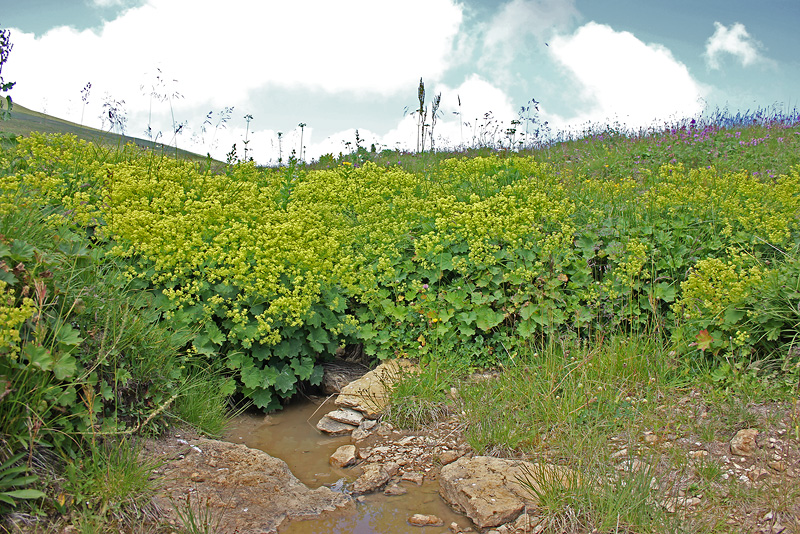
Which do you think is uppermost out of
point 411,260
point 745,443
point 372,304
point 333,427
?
point 411,260

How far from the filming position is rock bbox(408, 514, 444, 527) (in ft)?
11.6

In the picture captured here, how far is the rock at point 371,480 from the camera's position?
391 centimetres

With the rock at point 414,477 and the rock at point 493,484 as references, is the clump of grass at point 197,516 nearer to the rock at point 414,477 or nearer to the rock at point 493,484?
the rock at point 414,477

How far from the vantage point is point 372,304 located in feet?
18.2

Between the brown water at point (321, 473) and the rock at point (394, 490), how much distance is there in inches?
1.5

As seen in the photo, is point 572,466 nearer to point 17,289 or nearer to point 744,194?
point 17,289

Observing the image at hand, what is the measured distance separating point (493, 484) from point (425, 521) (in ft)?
1.58

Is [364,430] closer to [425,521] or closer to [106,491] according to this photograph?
[425,521]

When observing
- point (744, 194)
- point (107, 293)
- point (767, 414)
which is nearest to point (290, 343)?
point (107, 293)

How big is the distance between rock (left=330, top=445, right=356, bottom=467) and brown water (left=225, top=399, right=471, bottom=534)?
6 cm

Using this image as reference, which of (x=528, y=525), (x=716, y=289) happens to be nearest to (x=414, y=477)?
(x=528, y=525)

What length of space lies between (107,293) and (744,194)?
6121 millimetres

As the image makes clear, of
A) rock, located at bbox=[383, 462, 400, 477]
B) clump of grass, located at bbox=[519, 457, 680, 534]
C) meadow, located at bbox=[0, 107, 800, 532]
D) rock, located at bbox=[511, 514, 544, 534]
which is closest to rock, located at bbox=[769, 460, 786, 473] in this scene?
meadow, located at bbox=[0, 107, 800, 532]

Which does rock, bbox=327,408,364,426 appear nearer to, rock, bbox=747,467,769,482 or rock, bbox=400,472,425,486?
rock, bbox=400,472,425,486
